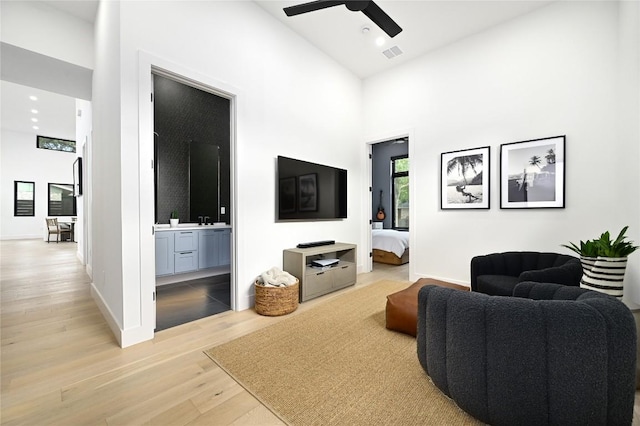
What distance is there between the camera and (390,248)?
5559mm

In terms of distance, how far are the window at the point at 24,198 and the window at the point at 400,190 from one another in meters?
13.1

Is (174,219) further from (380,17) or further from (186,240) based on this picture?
(380,17)

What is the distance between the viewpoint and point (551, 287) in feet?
4.81

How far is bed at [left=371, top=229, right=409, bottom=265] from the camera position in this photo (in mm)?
5504

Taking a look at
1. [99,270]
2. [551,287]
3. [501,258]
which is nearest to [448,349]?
[551,287]

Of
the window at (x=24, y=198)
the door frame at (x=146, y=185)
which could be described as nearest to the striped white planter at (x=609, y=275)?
the door frame at (x=146, y=185)

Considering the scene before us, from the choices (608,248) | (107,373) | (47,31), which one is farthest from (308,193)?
(47,31)

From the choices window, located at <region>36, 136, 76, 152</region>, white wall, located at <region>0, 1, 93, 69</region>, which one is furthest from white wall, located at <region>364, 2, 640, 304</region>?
window, located at <region>36, 136, 76, 152</region>

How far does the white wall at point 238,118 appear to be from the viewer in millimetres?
2232

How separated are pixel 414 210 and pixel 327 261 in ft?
5.61

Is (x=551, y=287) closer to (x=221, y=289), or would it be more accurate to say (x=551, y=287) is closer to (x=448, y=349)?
(x=448, y=349)

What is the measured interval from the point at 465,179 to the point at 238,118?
10.5 feet

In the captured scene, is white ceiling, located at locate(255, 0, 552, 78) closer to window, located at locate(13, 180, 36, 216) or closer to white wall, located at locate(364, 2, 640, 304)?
white wall, located at locate(364, 2, 640, 304)

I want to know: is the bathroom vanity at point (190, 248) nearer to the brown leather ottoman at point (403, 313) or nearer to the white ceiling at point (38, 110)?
the brown leather ottoman at point (403, 313)
